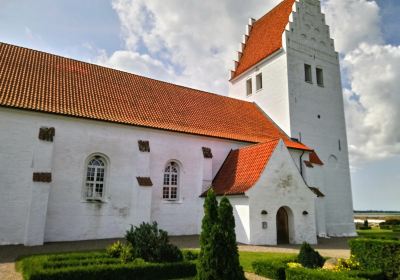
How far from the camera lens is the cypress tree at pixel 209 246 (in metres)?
6.65

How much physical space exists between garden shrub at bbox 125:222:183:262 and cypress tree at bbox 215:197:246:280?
3163 millimetres

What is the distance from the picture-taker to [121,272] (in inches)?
314

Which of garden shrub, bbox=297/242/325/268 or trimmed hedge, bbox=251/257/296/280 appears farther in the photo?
garden shrub, bbox=297/242/325/268

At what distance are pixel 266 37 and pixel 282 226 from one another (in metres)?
17.3

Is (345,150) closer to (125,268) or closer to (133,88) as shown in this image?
(133,88)

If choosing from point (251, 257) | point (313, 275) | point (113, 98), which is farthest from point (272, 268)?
point (113, 98)

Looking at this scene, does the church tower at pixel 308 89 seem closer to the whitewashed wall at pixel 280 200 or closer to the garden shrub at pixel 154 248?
the whitewashed wall at pixel 280 200

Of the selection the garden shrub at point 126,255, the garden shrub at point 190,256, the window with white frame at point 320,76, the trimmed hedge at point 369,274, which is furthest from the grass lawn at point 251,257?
the window with white frame at point 320,76

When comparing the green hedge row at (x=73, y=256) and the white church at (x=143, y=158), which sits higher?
the white church at (x=143, y=158)

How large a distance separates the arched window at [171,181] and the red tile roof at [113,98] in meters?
2.17

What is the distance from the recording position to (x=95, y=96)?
16891 millimetres

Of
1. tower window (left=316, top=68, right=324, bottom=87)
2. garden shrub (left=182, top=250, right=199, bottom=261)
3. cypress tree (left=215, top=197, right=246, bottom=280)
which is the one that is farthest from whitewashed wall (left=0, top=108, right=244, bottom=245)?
tower window (left=316, top=68, right=324, bottom=87)

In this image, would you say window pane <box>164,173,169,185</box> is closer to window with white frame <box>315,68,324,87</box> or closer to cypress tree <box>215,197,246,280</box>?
cypress tree <box>215,197,246,280</box>

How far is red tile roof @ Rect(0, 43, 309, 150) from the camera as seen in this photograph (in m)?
14.9
